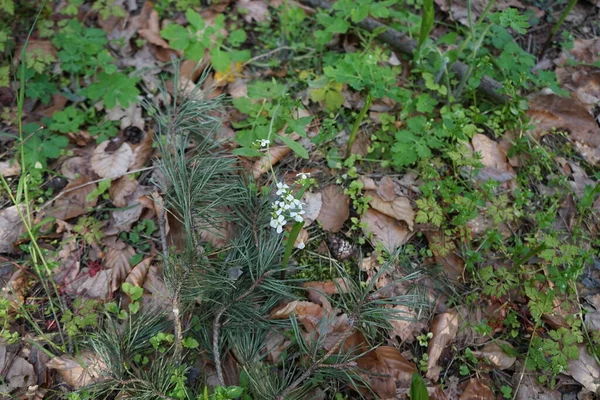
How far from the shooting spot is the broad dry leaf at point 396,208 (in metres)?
2.31

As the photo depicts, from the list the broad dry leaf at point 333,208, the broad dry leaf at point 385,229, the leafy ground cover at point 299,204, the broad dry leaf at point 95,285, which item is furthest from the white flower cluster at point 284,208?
the broad dry leaf at point 95,285

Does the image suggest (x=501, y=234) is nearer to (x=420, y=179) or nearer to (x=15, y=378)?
(x=420, y=179)

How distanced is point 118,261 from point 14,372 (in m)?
0.64

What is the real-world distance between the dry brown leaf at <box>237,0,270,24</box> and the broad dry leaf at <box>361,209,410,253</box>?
1.65 meters

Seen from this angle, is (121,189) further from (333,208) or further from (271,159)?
(333,208)

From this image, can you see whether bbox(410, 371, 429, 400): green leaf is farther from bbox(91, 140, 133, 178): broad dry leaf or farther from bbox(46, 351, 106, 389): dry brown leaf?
bbox(91, 140, 133, 178): broad dry leaf

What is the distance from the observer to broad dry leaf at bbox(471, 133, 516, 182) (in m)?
2.52

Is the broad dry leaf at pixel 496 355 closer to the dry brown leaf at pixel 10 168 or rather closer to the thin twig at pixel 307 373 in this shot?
the thin twig at pixel 307 373

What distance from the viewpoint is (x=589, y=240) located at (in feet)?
7.74

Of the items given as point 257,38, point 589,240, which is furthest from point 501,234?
point 257,38

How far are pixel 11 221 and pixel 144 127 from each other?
88 cm

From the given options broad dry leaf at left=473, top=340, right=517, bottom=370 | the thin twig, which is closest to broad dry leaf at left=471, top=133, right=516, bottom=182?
broad dry leaf at left=473, top=340, right=517, bottom=370

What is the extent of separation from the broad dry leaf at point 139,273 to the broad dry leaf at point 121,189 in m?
0.41

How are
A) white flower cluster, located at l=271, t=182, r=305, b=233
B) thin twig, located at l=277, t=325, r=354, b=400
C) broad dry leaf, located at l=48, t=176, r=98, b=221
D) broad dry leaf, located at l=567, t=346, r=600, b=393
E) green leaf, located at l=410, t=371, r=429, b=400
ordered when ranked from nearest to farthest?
green leaf, located at l=410, t=371, r=429, b=400
thin twig, located at l=277, t=325, r=354, b=400
white flower cluster, located at l=271, t=182, r=305, b=233
broad dry leaf, located at l=567, t=346, r=600, b=393
broad dry leaf, located at l=48, t=176, r=98, b=221
